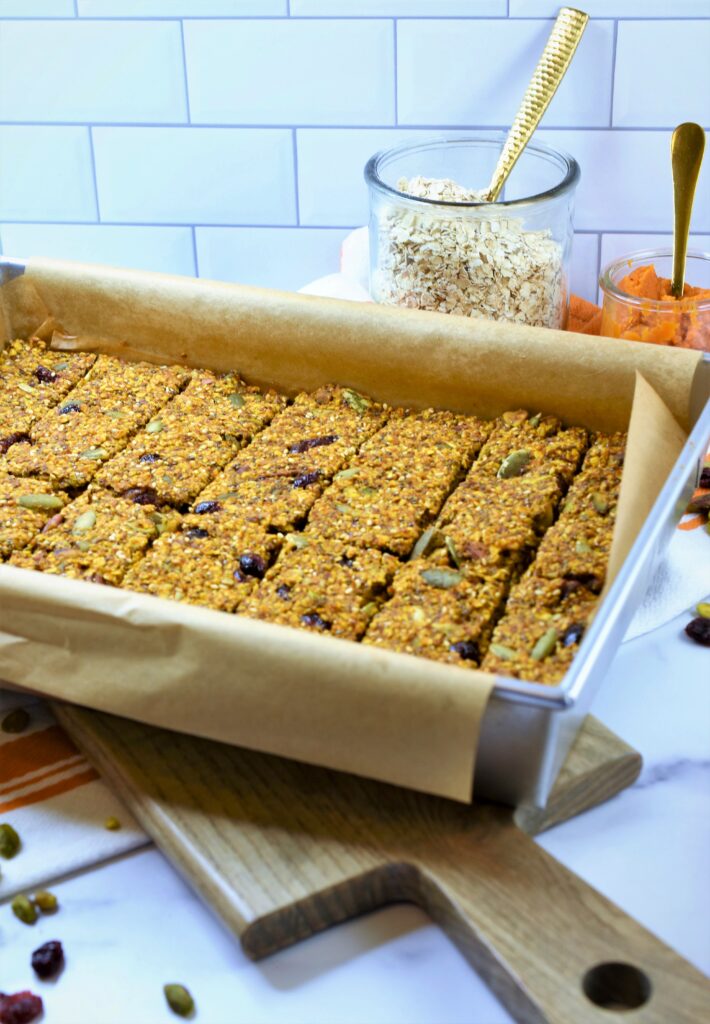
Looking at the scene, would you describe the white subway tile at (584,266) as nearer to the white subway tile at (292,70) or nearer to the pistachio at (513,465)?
the white subway tile at (292,70)

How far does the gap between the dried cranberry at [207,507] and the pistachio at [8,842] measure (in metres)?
0.53

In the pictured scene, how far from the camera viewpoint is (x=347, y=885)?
1.31 m

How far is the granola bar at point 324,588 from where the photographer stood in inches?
60.3

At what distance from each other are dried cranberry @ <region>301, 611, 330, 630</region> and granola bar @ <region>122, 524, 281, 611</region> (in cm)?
10

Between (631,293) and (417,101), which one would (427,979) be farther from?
(417,101)

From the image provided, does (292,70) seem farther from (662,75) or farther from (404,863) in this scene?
(404,863)

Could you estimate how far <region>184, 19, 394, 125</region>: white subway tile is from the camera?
2.46m

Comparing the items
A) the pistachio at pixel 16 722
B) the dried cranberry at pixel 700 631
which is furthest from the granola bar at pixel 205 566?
the dried cranberry at pixel 700 631

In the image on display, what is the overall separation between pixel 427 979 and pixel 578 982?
173 mm

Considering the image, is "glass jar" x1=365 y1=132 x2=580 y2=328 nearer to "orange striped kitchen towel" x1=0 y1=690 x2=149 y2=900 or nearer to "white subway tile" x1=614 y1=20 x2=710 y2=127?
"white subway tile" x1=614 y1=20 x2=710 y2=127

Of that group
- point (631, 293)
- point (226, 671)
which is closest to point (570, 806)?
point (226, 671)

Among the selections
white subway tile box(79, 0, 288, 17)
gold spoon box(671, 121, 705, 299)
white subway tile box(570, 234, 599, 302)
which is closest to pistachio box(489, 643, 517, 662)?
gold spoon box(671, 121, 705, 299)

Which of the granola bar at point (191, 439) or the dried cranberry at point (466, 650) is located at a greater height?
the granola bar at point (191, 439)

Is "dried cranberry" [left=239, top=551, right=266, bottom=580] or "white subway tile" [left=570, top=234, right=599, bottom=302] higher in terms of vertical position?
"white subway tile" [left=570, top=234, right=599, bottom=302]
